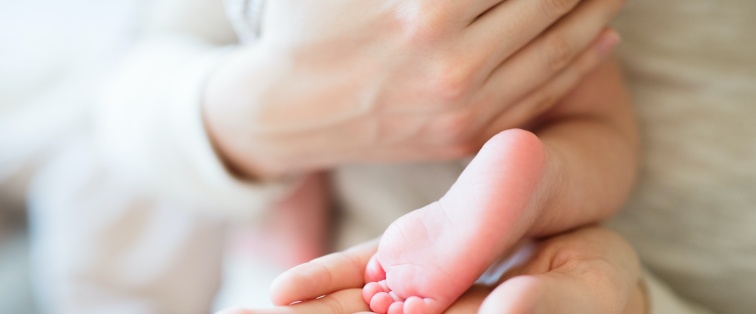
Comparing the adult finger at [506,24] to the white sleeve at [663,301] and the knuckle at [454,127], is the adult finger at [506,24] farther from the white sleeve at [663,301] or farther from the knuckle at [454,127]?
the white sleeve at [663,301]

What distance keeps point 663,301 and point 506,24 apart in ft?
0.87

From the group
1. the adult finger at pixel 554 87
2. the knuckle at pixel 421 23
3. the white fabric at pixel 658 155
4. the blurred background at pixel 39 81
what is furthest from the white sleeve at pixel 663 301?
the blurred background at pixel 39 81

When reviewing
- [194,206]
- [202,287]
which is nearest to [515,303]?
[194,206]

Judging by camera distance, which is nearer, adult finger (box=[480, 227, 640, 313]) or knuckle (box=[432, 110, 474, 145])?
adult finger (box=[480, 227, 640, 313])

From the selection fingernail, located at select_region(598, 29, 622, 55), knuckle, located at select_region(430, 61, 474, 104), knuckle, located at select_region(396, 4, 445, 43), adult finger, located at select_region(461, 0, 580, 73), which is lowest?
fingernail, located at select_region(598, 29, 622, 55)

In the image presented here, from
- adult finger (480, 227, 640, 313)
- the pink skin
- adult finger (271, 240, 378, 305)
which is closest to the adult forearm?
adult finger (480, 227, 640, 313)

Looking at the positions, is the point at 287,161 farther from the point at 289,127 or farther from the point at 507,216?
the point at 507,216

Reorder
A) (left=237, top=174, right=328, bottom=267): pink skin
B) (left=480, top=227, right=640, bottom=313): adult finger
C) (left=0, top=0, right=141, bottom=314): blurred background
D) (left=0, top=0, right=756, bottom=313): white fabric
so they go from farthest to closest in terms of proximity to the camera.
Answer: (left=0, top=0, right=141, bottom=314): blurred background < (left=237, top=174, right=328, bottom=267): pink skin < (left=0, top=0, right=756, bottom=313): white fabric < (left=480, top=227, right=640, bottom=313): adult finger

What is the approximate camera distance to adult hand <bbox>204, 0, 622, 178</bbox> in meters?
0.47

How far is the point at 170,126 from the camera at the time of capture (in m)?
0.63

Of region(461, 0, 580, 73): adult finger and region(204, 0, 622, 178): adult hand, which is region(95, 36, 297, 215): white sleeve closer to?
region(204, 0, 622, 178): adult hand

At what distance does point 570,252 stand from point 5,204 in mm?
784

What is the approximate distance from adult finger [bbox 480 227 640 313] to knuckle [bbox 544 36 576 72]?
13 centimetres

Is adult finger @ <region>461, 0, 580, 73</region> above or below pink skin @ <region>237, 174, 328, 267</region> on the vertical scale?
above
